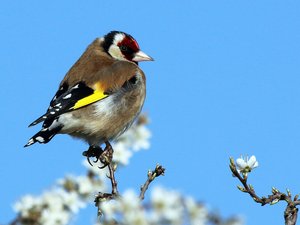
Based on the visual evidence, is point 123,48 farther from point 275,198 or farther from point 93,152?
point 275,198

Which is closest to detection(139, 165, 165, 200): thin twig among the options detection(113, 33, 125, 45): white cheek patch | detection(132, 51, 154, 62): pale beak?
detection(132, 51, 154, 62): pale beak

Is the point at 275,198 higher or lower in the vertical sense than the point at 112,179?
lower

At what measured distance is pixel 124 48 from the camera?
7980 millimetres

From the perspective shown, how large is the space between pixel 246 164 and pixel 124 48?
4.78 m

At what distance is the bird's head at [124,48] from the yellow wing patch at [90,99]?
139cm

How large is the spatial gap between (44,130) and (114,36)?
2.55 metres

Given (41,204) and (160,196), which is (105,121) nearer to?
(41,204)

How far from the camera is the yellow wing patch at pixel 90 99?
641 cm

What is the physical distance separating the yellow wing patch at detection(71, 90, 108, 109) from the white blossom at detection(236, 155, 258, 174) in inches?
126

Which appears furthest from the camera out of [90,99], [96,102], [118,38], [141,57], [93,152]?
[118,38]

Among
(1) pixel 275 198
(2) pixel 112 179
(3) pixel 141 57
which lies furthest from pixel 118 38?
(1) pixel 275 198

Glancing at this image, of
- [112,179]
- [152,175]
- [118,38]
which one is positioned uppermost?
[118,38]

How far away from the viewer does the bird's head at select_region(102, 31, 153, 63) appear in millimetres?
→ 7929

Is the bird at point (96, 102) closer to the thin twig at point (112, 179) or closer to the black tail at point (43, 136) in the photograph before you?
the black tail at point (43, 136)
